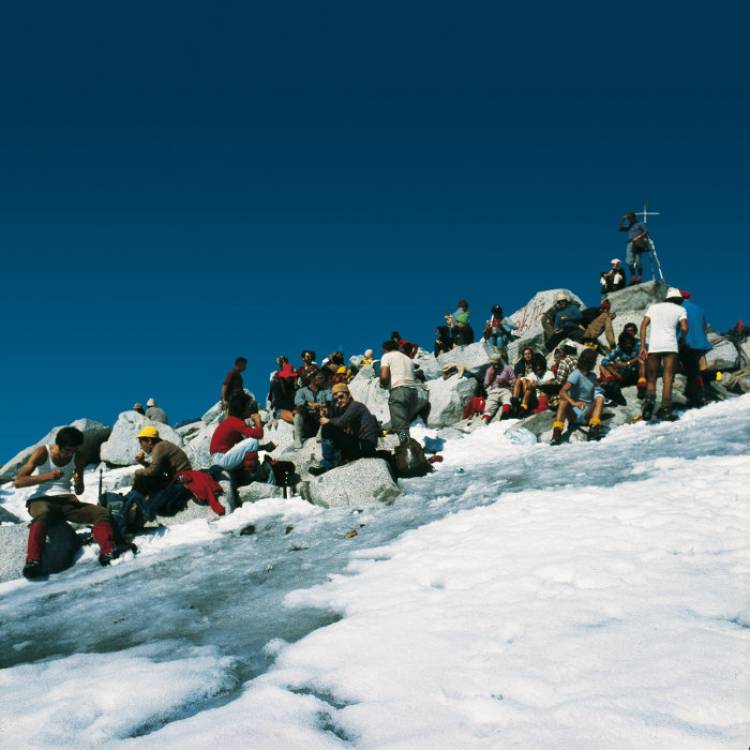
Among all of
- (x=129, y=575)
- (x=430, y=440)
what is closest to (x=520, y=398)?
(x=430, y=440)

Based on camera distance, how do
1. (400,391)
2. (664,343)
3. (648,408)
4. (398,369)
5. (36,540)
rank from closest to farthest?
(36,540) → (664,343) → (648,408) → (400,391) → (398,369)

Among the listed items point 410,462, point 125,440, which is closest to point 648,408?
point 410,462

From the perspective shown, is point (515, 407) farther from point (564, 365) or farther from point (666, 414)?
point (666, 414)

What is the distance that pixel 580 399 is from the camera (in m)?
12.0

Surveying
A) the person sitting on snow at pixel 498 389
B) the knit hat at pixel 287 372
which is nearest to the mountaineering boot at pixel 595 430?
the person sitting on snow at pixel 498 389

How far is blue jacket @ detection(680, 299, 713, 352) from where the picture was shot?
11.8 meters

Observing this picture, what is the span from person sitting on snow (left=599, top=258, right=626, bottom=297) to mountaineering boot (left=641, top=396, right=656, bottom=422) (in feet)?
40.3

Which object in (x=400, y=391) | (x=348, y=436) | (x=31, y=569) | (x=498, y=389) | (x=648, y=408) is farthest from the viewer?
(x=498, y=389)

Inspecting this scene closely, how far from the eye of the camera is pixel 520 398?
15039mm

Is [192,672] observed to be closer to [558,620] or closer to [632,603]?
[558,620]

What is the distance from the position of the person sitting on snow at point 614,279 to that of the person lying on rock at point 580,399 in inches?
485

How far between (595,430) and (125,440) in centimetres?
1556

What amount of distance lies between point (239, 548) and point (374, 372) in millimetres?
14176

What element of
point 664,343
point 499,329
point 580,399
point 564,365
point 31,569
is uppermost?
point 499,329
